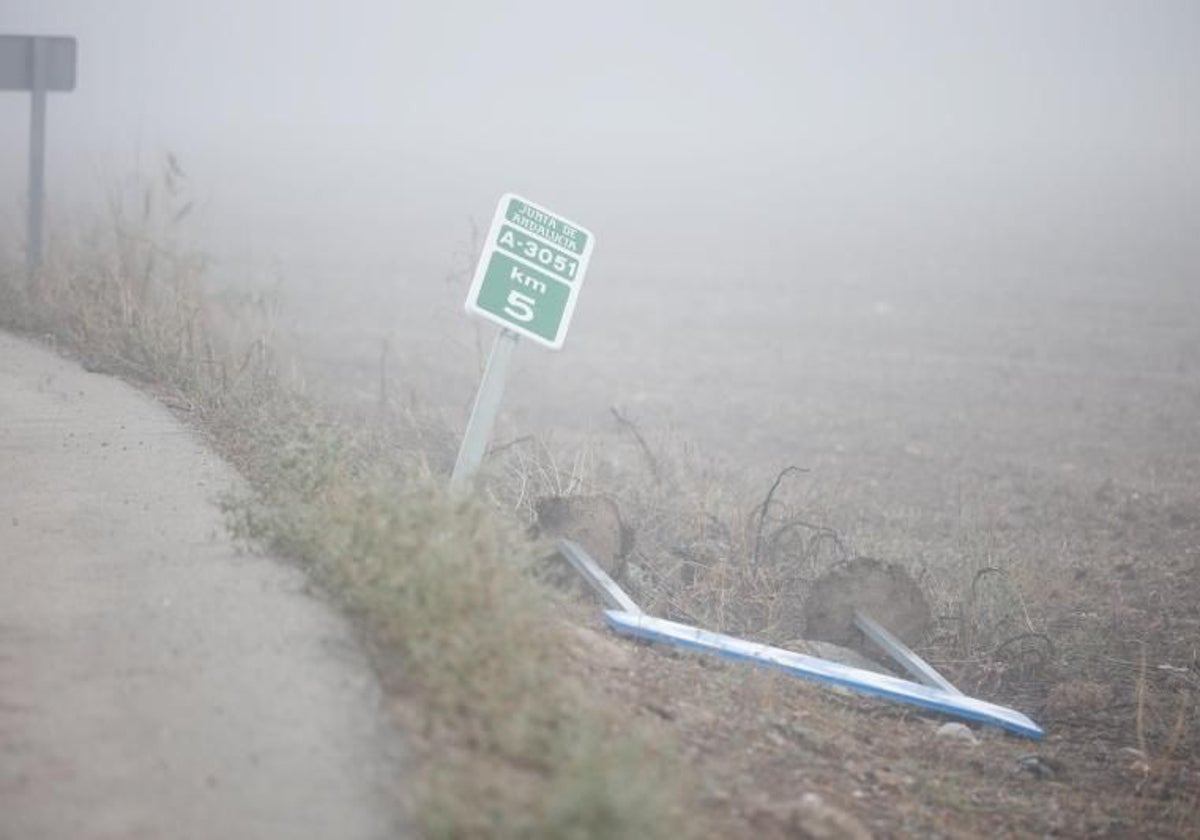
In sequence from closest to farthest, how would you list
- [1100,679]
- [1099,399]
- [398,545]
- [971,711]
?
[398,545], [971,711], [1100,679], [1099,399]

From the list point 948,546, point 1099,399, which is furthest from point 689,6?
point 948,546

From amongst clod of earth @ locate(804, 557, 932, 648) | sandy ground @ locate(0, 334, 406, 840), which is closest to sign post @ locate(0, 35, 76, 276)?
sandy ground @ locate(0, 334, 406, 840)

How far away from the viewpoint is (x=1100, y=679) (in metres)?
7.27

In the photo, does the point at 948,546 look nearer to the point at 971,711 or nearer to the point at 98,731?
the point at 971,711

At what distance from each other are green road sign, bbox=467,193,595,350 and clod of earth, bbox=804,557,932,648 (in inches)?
76.3

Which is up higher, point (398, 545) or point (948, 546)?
point (398, 545)

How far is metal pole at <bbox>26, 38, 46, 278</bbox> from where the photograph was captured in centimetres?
1148

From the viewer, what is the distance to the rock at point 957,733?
19.7 ft

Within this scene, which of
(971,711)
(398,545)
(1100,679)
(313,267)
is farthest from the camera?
(313,267)

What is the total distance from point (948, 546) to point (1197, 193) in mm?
32754

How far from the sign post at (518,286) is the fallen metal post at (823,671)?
1.05 m

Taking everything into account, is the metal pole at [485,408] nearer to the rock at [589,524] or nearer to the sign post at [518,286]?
the sign post at [518,286]

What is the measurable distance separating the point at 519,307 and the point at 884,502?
16.7 ft

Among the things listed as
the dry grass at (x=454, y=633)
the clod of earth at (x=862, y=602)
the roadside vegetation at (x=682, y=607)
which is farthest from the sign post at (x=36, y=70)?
the clod of earth at (x=862, y=602)
